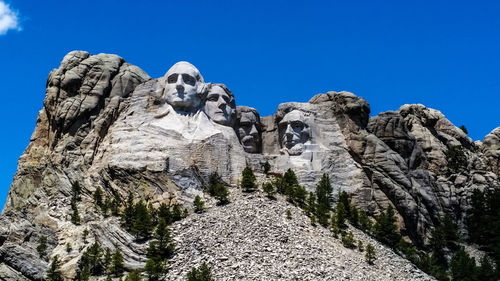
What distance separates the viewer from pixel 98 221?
46938 millimetres

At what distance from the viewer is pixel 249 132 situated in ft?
183

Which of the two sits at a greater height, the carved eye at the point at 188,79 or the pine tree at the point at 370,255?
the carved eye at the point at 188,79

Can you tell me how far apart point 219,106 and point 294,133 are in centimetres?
437

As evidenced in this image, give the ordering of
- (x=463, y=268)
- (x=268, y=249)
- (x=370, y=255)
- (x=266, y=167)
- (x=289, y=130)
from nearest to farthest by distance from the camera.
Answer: (x=268, y=249) < (x=370, y=255) < (x=463, y=268) < (x=266, y=167) < (x=289, y=130)

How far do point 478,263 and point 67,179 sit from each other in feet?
67.5

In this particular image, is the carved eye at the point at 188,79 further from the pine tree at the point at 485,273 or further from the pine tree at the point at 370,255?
the pine tree at the point at 485,273

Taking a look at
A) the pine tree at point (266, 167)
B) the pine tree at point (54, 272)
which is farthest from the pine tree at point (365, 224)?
the pine tree at point (54, 272)

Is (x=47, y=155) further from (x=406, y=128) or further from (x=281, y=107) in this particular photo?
(x=406, y=128)

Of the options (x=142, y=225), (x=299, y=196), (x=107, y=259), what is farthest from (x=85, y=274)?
(x=299, y=196)

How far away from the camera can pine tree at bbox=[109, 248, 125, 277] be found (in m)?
43.4

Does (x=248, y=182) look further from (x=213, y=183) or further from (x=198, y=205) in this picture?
(x=198, y=205)

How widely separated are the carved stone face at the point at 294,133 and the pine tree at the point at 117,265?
1408 centimetres

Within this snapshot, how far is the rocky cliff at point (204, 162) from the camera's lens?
4506cm

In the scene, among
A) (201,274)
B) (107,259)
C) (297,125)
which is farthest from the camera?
(297,125)
